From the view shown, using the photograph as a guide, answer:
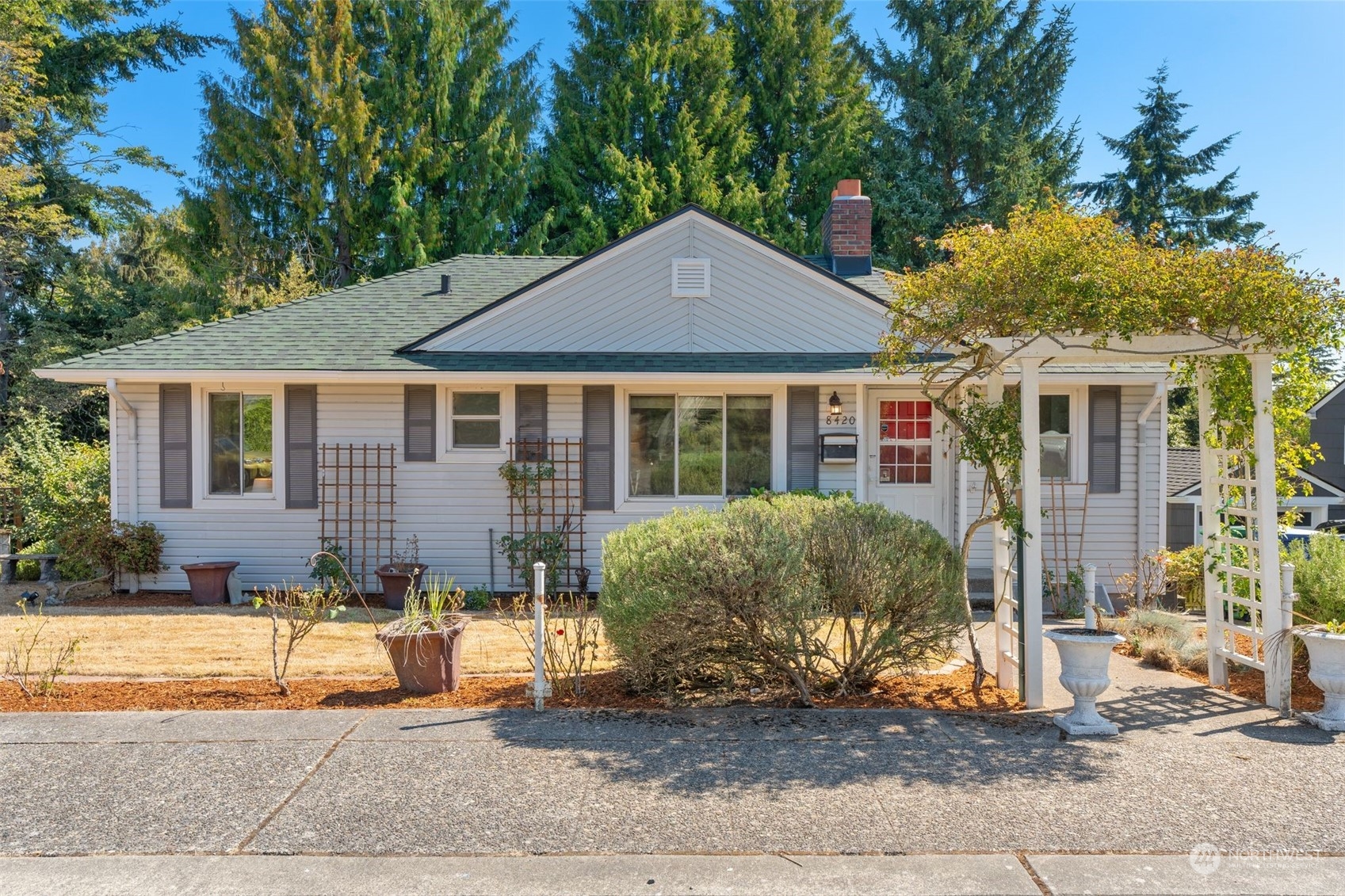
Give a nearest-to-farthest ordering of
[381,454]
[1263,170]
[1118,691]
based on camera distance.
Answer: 1. [1118,691]
2. [381,454]
3. [1263,170]

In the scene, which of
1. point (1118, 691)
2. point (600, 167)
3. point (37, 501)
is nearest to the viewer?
point (1118, 691)

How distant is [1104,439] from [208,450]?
1023 cm

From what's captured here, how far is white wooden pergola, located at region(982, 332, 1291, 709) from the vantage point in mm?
5672

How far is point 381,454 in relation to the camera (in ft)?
34.3

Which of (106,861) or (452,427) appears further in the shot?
(452,427)

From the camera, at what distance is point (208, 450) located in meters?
10.5

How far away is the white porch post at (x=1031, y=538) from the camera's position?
5.66 m

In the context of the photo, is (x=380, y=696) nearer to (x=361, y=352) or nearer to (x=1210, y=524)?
(x=1210, y=524)

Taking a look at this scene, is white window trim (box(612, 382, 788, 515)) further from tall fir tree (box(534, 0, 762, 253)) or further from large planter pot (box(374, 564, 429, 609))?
tall fir tree (box(534, 0, 762, 253))

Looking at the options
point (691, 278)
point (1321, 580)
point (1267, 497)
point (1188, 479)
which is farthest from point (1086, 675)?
point (1188, 479)

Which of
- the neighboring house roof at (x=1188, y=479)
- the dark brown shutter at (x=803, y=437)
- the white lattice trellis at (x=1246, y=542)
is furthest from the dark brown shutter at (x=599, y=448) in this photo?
the neighboring house roof at (x=1188, y=479)

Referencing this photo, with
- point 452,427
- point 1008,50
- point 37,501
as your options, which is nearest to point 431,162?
point 37,501

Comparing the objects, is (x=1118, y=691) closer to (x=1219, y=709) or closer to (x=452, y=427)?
(x=1219, y=709)

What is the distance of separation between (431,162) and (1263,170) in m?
22.5
